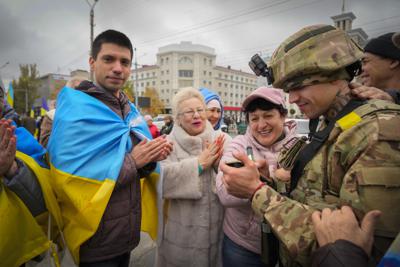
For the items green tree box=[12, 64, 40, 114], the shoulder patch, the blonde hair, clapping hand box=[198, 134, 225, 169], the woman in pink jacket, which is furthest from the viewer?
green tree box=[12, 64, 40, 114]

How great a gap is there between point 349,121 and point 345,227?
1.48ft

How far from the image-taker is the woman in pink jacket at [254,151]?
1.83 m

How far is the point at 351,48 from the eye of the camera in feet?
3.68

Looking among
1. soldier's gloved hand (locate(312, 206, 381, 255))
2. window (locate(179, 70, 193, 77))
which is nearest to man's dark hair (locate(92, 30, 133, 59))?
soldier's gloved hand (locate(312, 206, 381, 255))

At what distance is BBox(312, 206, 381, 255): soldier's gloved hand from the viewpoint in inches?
32.0

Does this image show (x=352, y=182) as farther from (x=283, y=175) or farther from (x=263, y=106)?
(x=263, y=106)

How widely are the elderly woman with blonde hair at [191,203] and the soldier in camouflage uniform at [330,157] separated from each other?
35.7 inches

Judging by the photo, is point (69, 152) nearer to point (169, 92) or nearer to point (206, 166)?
point (206, 166)

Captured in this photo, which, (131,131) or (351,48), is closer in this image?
(351,48)

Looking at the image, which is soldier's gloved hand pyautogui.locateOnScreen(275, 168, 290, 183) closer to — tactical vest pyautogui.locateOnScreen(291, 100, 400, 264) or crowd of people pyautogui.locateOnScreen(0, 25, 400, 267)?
crowd of people pyautogui.locateOnScreen(0, 25, 400, 267)

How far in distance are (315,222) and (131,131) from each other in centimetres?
158

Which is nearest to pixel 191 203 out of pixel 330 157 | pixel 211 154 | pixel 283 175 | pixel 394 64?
pixel 211 154

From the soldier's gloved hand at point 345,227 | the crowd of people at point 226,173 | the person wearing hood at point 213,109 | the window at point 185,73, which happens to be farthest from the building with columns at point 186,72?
the soldier's gloved hand at point 345,227

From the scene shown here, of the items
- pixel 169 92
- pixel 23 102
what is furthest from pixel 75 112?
pixel 169 92
